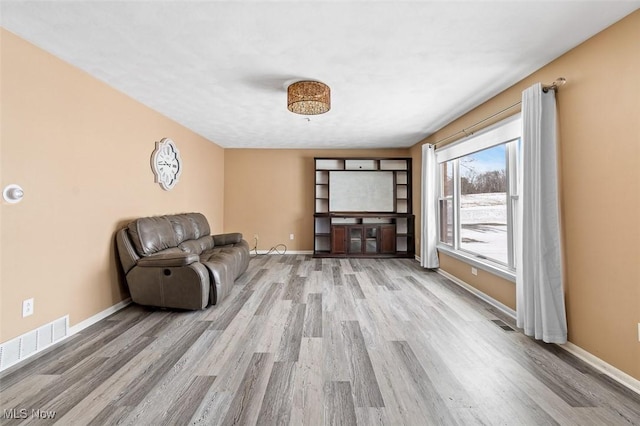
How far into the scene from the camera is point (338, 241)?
593 centimetres

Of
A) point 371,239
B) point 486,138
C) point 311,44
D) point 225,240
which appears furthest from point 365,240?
point 311,44

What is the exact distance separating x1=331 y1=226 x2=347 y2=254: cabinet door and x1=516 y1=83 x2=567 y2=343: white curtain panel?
12.2ft

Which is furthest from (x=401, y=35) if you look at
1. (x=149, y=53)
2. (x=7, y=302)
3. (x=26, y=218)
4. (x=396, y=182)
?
(x=396, y=182)

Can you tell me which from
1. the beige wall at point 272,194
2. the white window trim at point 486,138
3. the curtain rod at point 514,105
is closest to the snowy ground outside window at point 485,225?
the white window trim at point 486,138

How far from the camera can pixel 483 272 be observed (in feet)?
11.1

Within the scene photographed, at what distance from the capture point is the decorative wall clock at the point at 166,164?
146 inches

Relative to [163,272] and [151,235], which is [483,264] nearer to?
[163,272]

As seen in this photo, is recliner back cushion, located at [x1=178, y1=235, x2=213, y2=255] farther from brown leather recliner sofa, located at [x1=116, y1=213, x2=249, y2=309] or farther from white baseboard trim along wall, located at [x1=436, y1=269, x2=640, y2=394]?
white baseboard trim along wall, located at [x1=436, y1=269, x2=640, y2=394]

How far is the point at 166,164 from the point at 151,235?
1.28 m

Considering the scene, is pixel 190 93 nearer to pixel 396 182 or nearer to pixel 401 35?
pixel 401 35

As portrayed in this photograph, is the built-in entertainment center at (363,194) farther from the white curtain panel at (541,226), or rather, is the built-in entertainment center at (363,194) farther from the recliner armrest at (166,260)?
the white curtain panel at (541,226)

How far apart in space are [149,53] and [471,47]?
8.59ft

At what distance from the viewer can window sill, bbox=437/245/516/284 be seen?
9.53ft

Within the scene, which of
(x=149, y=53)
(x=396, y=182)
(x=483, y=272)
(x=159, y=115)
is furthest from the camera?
(x=396, y=182)
